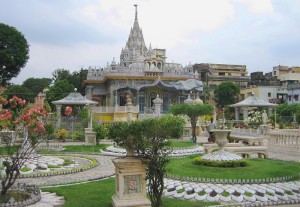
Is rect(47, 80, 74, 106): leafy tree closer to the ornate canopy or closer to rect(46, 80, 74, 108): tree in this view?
rect(46, 80, 74, 108): tree

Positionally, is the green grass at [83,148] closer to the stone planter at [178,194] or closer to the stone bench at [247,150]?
the stone bench at [247,150]

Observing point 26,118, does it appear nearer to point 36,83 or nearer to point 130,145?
A: point 130,145

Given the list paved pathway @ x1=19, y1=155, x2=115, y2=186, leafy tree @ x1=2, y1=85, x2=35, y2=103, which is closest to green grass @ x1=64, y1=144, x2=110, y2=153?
paved pathway @ x1=19, y1=155, x2=115, y2=186

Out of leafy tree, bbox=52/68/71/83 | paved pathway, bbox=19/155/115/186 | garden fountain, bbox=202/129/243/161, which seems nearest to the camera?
garden fountain, bbox=202/129/243/161

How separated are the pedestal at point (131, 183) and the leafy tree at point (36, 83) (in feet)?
230

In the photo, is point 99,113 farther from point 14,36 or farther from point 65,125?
point 14,36

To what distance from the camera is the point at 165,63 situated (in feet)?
178

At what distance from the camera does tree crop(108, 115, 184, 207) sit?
891 cm

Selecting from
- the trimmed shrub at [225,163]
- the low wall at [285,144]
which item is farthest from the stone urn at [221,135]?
the low wall at [285,144]

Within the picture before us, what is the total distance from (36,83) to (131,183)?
7228 cm

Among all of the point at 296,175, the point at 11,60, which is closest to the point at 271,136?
the point at 296,175

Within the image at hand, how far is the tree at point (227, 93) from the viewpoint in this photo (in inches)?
2389

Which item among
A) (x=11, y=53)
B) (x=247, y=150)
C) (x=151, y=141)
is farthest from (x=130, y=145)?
(x=11, y=53)

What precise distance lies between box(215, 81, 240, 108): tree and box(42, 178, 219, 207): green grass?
161ft
